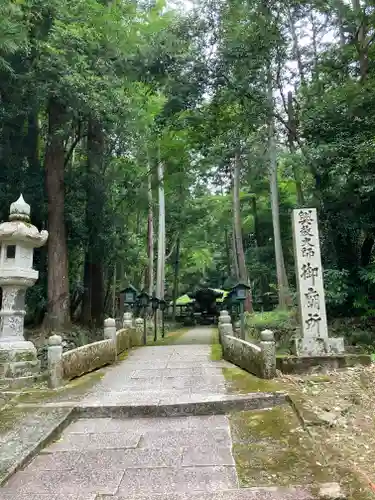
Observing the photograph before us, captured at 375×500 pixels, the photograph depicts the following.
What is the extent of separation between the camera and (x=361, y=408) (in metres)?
5.00

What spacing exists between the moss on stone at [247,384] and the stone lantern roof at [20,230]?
13.2 ft

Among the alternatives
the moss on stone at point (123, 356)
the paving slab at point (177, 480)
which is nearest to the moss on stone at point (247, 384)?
the paving slab at point (177, 480)

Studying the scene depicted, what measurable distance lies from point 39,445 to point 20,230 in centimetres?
394

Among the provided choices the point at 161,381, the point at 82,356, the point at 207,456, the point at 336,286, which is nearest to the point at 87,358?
the point at 82,356

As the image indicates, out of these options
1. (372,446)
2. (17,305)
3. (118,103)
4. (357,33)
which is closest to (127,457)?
(372,446)

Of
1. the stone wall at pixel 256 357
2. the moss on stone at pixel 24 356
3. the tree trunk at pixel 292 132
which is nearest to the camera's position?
the stone wall at pixel 256 357

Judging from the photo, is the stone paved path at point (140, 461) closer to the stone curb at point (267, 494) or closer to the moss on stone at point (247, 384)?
the stone curb at point (267, 494)

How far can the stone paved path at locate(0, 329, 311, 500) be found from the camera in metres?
2.94

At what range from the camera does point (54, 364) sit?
242 inches

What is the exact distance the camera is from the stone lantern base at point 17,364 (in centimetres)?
621

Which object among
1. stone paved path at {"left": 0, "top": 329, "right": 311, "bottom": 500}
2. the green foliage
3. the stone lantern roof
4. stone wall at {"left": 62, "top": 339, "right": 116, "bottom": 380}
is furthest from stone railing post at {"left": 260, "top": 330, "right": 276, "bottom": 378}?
the green foliage

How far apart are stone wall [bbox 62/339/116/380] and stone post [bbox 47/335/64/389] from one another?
16cm

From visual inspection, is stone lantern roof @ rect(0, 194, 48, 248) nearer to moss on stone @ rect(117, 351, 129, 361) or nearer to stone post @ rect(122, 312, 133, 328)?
moss on stone @ rect(117, 351, 129, 361)

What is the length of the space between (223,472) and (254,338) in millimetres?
10812
